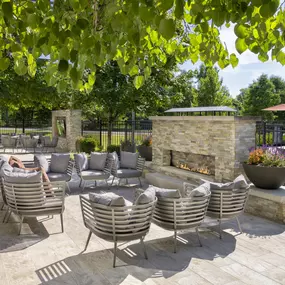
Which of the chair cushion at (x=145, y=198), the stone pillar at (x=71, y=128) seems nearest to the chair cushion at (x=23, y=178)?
the chair cushion at (x=145, y=198)

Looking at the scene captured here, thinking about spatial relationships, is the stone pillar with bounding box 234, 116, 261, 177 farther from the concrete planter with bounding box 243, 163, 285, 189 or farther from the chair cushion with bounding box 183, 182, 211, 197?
the chair cushion with bounding box 183, 182, 211, 197

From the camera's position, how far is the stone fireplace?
A: 293 inches

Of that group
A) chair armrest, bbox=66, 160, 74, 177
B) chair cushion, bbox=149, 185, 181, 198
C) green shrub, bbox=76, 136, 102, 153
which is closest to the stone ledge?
chair cushion, bbox=149, 185, 181, 198

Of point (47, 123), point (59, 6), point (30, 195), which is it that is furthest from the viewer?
point (47, 123)

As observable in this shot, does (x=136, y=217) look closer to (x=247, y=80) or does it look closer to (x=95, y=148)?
(x=95, y=148)

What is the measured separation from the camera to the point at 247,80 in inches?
1825

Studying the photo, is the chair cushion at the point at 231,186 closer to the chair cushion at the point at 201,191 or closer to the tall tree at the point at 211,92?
the chair cushion at the point at 201,191

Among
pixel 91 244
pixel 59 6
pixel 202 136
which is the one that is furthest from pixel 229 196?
pixel 59 6

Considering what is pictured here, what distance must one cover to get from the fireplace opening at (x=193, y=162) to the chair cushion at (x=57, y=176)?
10.3 feet

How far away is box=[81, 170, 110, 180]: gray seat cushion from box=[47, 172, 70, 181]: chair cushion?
43 cm

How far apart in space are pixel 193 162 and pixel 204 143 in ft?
3.32

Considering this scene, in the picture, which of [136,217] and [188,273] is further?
[136,217]

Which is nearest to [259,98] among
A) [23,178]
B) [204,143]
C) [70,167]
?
[204,143]

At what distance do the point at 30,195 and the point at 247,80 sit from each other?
4518cm
